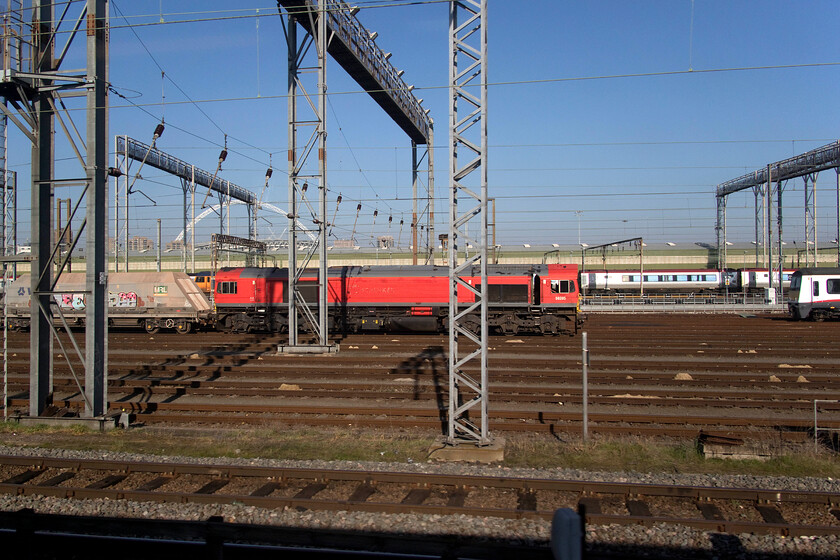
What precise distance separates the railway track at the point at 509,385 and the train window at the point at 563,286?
3.67 meters

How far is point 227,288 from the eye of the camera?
2758cm

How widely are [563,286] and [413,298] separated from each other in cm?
682

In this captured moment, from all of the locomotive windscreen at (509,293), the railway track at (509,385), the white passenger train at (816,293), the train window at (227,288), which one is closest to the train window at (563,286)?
the locomotive windscreen at (509,293)

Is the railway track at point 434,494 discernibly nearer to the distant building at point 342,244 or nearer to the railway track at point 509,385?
the railway track at point 509,385

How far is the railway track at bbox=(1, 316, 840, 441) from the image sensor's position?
1146 cm

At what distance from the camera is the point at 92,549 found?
5.73 meters

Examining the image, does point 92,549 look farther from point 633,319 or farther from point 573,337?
point 633,319

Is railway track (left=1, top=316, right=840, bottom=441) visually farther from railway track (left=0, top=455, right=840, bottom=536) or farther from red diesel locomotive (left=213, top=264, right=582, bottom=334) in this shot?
railway track (left=0, top=455, right=840, bottom=536)

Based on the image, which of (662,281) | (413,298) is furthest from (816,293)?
(662,281)

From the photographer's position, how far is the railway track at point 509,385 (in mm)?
11461

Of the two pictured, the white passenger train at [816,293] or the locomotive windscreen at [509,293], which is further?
the white passenger train at [816,293]

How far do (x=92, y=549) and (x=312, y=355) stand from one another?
12.5 m

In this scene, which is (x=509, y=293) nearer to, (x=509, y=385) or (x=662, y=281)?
(x=509, y=385)

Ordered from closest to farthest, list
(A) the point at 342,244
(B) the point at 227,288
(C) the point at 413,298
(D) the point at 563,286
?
(D) the point at 563,286 < (C) the point at 413,298 < (B) the point at 227,288 < (A) the point at 342,244
